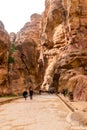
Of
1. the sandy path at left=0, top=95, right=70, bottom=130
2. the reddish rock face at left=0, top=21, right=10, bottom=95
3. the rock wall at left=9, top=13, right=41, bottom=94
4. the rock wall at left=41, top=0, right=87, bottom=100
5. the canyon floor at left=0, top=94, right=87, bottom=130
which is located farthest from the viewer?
the rock wall at left=9, top=13, right=41, bottom=94

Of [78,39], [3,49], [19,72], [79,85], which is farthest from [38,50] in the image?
[79,85]

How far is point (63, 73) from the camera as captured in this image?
4109 centimetres

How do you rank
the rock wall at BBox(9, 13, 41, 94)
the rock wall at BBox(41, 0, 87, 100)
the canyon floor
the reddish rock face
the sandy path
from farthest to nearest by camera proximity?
the rock wall at BBox(9, 13, 41, 94) → the reddish rock face → the rock wall at BBox(41, 0, 87, 100) → the sandy path → the canyon floor

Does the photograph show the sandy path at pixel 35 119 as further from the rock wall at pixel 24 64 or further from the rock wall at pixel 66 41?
the rock wall at pixel 24 64

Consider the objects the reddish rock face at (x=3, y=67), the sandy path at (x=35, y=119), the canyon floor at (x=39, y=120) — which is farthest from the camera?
the reddish rock face at (x=3, y=67)

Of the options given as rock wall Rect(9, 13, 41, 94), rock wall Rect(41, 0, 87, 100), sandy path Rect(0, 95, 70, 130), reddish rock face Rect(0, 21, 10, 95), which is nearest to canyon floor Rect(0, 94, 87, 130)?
sandy path Rect(0, 95, 70, 130)

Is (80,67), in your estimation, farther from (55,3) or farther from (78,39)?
(55,3)

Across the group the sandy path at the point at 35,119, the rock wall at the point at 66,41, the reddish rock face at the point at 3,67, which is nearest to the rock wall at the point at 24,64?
the reddish rock face at the point at 3,67

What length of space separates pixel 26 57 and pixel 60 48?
22167 mm

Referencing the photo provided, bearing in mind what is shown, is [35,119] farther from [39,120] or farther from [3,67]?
[3,67]

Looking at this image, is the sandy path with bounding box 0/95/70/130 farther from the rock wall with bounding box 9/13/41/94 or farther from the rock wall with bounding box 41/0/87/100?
the rock wall with bounding box 9/13/41/94

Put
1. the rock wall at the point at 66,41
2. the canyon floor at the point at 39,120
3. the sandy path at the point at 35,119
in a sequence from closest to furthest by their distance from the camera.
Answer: the canyon floor at the point at 39,120
the sandy path at the point at 35,119
the rock wall at the point at 66,41

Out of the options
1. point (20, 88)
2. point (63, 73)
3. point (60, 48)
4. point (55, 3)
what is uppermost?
point (55, 3)

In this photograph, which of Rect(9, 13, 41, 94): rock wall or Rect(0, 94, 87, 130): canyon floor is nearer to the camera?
Rect(0, 94, 87, 130): canyon floor
